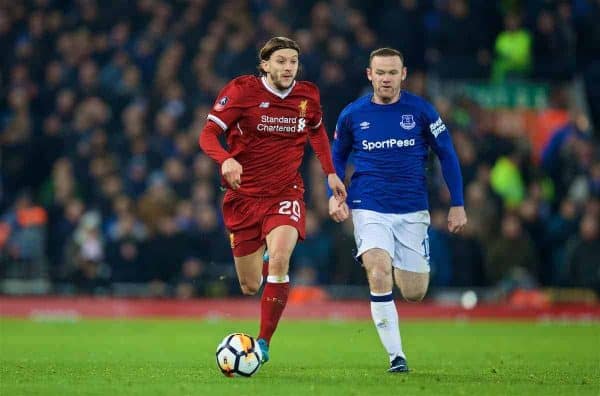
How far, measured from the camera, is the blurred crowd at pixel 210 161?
19.9m

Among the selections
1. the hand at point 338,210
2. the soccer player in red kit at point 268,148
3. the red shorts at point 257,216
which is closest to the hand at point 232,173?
the soccer player in red kit at point 268,148

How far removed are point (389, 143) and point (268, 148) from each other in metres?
1.02

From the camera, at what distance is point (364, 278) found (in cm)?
2050

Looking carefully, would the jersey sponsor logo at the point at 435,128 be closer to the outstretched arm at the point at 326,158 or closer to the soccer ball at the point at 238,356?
the outstretched arm at the point at 326,158

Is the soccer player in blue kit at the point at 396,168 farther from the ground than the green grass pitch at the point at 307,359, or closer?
farther from the ground

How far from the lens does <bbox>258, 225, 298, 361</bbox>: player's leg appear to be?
10.3 m

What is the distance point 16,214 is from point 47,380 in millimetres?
12422

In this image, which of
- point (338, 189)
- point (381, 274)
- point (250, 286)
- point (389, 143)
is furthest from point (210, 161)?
point (381, 274)

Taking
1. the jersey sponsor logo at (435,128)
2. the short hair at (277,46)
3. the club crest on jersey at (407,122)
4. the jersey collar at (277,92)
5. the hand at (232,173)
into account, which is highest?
the short hair at (277,46)

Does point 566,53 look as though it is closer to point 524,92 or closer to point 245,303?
point 524,92

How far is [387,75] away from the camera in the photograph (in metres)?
11.0

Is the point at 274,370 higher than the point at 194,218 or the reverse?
the reverse

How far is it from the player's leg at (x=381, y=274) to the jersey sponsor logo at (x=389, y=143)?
1.83 ft

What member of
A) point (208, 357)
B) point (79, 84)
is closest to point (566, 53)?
point (79, 84)
